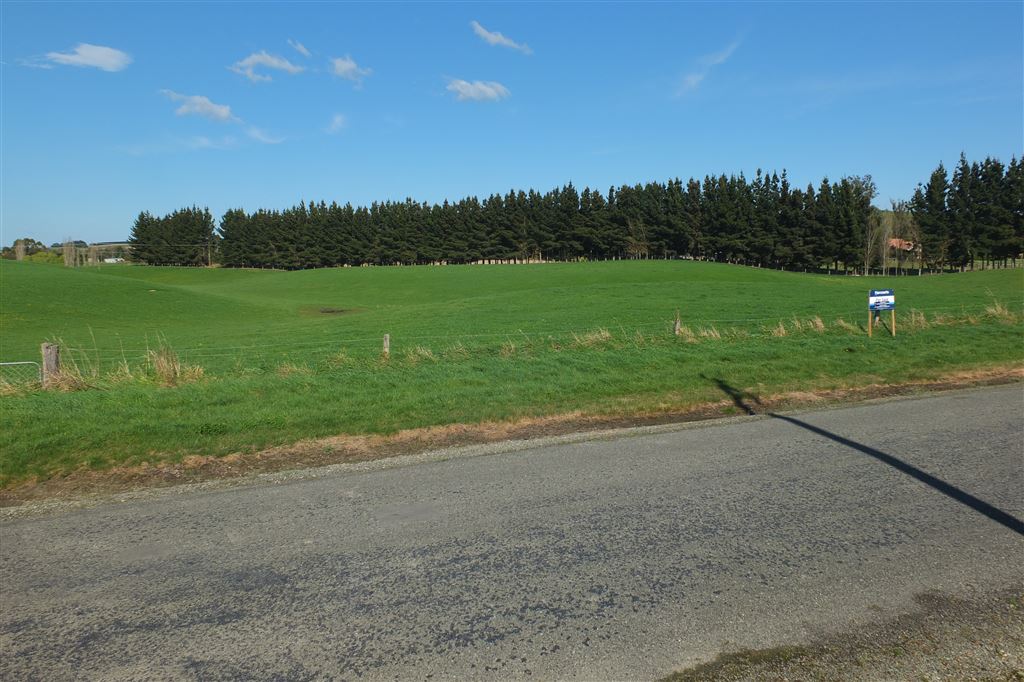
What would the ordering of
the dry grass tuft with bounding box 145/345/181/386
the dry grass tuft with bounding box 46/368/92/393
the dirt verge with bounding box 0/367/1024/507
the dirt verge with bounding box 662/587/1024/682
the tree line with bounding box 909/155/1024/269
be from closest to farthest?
1. the dirt verge with bounding box 662/587/1024/682
2. the dirt verge with bounding box 0/367/1024/507
3. the dry grass tuft with bounding box 46/368/92/393
4. the dry grass tuft with bounding box 145/345/181/386
5. the tree line with bounding box 909/155/1024/269

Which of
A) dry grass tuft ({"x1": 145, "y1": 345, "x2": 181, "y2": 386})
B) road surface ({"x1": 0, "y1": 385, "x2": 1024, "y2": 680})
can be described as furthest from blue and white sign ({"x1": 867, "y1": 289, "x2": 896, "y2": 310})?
dry grass tuft ({"x1": 145, "y1": 345, "x2": 181, "y2": 386})

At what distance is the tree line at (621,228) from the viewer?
86.4m

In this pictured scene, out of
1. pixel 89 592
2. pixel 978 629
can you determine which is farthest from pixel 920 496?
pixel 89 592

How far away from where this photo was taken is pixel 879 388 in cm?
1183

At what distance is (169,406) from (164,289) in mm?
54924

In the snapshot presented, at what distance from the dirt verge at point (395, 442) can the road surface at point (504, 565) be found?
86cm

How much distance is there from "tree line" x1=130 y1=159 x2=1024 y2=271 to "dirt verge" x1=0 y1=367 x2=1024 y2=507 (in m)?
83.2

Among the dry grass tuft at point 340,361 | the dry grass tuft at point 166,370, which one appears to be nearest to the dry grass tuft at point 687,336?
the dry grass tuft at point 340,361

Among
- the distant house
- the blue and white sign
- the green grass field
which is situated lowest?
the green grass field

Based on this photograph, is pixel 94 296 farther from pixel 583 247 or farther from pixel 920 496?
pixel 583 247

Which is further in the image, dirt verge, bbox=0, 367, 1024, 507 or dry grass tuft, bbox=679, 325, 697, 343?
dry grass tuft, bbox=679, 325, 697, 343

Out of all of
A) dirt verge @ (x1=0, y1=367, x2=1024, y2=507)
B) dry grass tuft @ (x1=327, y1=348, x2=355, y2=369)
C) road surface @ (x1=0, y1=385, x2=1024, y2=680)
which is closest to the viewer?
road surface @ (x1=0, y1=385, x2=1024, y2=680)

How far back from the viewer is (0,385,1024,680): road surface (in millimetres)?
3637

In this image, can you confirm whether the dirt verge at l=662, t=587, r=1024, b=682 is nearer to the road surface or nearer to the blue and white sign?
the road surface
